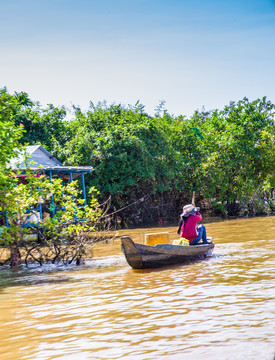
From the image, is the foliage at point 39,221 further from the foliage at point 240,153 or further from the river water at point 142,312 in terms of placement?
the foliage at point 240,153

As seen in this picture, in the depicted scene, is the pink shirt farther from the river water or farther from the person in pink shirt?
the river water

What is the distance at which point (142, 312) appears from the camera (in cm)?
714

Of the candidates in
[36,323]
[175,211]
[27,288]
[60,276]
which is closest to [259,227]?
[175,211]

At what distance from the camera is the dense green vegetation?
25.5 meters

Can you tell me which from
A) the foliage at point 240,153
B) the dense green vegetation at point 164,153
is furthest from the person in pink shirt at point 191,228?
the foliage at point 240,153

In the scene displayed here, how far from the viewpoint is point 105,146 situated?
24953 mm

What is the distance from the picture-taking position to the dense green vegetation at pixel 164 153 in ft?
83.6

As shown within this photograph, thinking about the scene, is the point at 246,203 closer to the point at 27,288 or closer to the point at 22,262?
the point at 22,262

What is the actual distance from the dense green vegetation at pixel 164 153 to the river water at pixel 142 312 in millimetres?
13964

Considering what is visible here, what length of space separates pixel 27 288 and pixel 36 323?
2988 mm

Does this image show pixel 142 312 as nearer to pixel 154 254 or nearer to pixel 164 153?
pixel 154 254

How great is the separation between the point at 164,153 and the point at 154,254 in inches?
660

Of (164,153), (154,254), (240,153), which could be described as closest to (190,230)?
(154,254)

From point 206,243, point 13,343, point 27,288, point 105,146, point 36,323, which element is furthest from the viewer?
point 105,146
